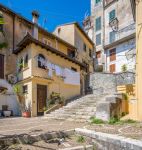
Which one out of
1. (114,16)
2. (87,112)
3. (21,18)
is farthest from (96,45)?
(87,112)

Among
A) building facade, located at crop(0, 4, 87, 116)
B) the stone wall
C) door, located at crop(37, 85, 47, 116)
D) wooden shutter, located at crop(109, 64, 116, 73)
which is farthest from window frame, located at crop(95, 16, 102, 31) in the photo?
door, located at crop(37, 85, 47, 116)

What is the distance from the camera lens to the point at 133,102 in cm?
1152

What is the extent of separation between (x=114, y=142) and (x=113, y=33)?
32.0 meters

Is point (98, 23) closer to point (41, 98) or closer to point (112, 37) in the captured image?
point (112, 37)

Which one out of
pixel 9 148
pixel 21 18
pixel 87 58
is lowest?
pixel 9 148

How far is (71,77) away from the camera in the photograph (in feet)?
71.4

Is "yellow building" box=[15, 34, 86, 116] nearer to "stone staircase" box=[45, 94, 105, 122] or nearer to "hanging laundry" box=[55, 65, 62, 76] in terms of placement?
"hanging laundry" box=[55, 65, 62, 76]

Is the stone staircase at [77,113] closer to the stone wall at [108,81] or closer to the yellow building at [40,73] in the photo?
the yellow building at [40,73]

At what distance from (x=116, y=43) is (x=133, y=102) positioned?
21.9 m

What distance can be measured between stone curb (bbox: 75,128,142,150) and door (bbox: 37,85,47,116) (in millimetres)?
9565

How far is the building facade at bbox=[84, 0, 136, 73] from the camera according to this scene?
31.2 meters

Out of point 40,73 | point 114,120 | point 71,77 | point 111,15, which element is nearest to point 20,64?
point 40,73

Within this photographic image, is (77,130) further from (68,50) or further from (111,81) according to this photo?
(68,50)

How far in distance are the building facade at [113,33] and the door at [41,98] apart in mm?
14142
